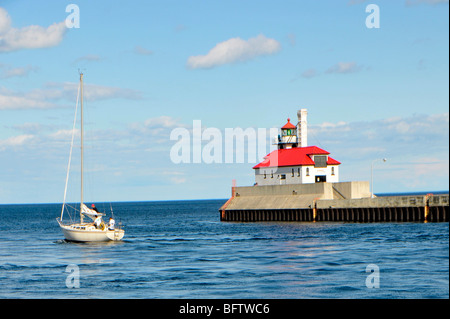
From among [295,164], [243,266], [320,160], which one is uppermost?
[320,160]

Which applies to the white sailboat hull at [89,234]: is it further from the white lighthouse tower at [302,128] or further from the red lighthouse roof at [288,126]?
the white lighthouse tower at [302,128]

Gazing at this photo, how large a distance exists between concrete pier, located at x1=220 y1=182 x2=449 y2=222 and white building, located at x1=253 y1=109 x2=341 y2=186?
9.74 feet

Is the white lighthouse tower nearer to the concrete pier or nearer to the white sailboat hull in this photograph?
the concrete pier

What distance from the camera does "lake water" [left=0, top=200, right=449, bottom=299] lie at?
30734 millimetres

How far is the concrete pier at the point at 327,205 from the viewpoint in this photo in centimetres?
7144

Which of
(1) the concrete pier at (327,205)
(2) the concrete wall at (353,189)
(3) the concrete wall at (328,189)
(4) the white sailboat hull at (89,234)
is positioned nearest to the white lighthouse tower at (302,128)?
(1) the concrete pier at (327,205)

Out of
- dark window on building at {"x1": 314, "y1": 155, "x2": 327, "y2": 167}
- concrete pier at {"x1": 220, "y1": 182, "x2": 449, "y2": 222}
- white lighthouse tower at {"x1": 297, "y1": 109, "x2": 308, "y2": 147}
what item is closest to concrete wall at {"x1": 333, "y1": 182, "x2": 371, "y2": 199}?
concrete pier at {"x1": 220, "y1": 182, "x2": 449, "y2": 222}

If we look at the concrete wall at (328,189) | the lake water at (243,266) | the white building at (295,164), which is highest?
the white building at (295,164)

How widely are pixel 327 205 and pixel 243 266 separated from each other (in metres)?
40.7

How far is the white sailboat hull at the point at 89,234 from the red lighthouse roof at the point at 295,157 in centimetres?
3569

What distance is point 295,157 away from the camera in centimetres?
8800

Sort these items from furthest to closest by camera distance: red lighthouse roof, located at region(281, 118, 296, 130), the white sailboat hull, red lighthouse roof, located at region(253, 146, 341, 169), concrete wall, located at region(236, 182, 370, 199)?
1. red lighthouse roof, located at region(281, 118, 296, 130)
2. red lighthouse roof, located at region(253, 146, 341, 169)
3. concrete wall, located at region(236, 182, 370, 199)
4. the white sailboat hull

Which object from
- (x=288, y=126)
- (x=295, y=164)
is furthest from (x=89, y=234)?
(x=288, y=126)

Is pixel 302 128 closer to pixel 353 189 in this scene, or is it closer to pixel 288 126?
pixel 288 126
